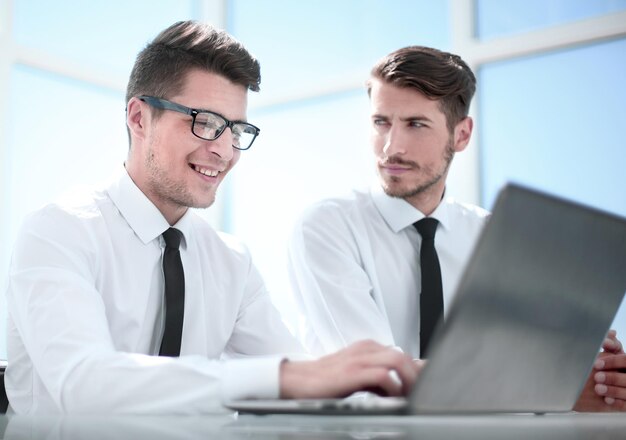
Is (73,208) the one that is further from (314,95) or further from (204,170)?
(314,95)

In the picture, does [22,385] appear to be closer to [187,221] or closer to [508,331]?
[187,221]

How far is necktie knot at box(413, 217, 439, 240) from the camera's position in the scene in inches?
91.9

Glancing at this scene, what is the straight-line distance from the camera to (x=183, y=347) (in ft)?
6.01

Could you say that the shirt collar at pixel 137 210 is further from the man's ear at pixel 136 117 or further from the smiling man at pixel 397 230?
the smiling man at pixel 397 230

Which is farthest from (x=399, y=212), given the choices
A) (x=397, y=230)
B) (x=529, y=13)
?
(x=529, y=13)

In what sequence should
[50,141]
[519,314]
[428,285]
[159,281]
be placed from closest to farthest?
[519,314] → [159,281] → [428,285] → [50,141]

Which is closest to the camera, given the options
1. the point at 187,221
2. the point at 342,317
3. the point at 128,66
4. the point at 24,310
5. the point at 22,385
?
the point at 24,310

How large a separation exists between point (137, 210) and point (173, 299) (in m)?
0.26

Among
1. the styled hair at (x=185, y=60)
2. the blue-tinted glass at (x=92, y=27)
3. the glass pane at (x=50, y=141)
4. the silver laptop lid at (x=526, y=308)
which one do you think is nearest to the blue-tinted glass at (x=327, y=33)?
the blue-tinted glass at (x=92, y=27)

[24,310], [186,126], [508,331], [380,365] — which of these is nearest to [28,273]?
[24,310]

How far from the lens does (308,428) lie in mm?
691

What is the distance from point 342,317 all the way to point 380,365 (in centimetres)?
127

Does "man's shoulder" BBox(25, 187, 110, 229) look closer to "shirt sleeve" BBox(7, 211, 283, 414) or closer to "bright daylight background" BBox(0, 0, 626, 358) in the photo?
"shirt sleeve" BBox(7, 211, 283, 414)

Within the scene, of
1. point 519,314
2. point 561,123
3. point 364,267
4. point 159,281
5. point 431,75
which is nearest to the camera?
point 519,314
